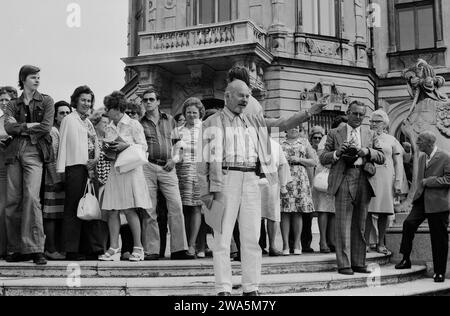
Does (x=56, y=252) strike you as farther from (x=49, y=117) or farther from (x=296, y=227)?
(x=296, y=227)

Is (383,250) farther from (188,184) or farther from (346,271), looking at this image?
(188,184)

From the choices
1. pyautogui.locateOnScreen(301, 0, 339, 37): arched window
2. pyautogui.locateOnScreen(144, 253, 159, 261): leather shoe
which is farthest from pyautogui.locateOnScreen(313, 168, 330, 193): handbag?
pyautogui.locateOnScreen(301, 0, 339, 37): arched window

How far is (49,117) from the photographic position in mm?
6148

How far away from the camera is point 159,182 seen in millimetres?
6520

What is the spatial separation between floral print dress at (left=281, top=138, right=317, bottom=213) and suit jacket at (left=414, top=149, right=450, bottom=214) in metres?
1.44

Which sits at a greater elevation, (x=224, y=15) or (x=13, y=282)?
(x=224, y=15)

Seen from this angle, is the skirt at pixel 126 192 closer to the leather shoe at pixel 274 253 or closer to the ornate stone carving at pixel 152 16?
the leather shoe at pixel 274 253

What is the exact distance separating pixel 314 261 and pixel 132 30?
2054 centimetres

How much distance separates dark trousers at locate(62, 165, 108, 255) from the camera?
629 centimetres

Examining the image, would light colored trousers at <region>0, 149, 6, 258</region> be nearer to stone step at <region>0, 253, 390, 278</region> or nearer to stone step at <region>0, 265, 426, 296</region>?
stone step at <region>0, 253, 390, 278</region>

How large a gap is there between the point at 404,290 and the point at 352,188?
1171 millimetres

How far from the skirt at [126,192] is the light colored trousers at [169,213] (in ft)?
0.61
